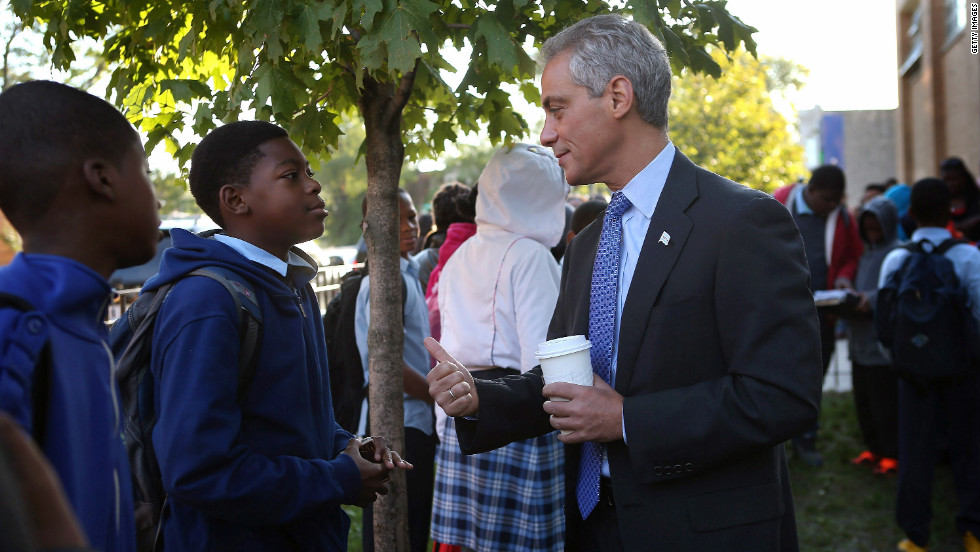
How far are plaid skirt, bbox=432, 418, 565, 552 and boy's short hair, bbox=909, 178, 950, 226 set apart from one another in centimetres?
332

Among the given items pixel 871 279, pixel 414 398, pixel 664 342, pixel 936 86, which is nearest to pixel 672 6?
pixel 664 342

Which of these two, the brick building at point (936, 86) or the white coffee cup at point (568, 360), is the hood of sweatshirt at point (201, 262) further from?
the brick building at point (936, 86)

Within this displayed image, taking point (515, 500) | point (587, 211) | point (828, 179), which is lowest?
point (515, 500)

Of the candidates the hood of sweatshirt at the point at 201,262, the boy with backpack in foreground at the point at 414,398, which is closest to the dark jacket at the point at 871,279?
the boy with backpack in foreground at the point at 414,398

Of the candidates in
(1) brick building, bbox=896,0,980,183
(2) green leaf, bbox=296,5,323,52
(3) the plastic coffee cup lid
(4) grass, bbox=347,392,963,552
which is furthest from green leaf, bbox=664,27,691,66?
(1) brick building, bbox=896,0,980,183

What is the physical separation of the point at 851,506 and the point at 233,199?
5851 millimetres

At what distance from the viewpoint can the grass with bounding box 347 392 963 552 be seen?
5.88 meters

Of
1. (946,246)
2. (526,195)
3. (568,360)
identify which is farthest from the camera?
(946,246)

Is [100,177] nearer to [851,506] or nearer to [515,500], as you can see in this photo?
[515,500]

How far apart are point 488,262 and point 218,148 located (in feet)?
6.03

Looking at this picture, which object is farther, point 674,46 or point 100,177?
point 674,46

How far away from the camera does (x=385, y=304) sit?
342cm

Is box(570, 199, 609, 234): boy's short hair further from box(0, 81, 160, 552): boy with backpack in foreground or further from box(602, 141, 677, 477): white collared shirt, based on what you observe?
box(0, 81, 160, 552): boy with backpack in foreground

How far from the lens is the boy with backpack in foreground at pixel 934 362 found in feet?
17.5
